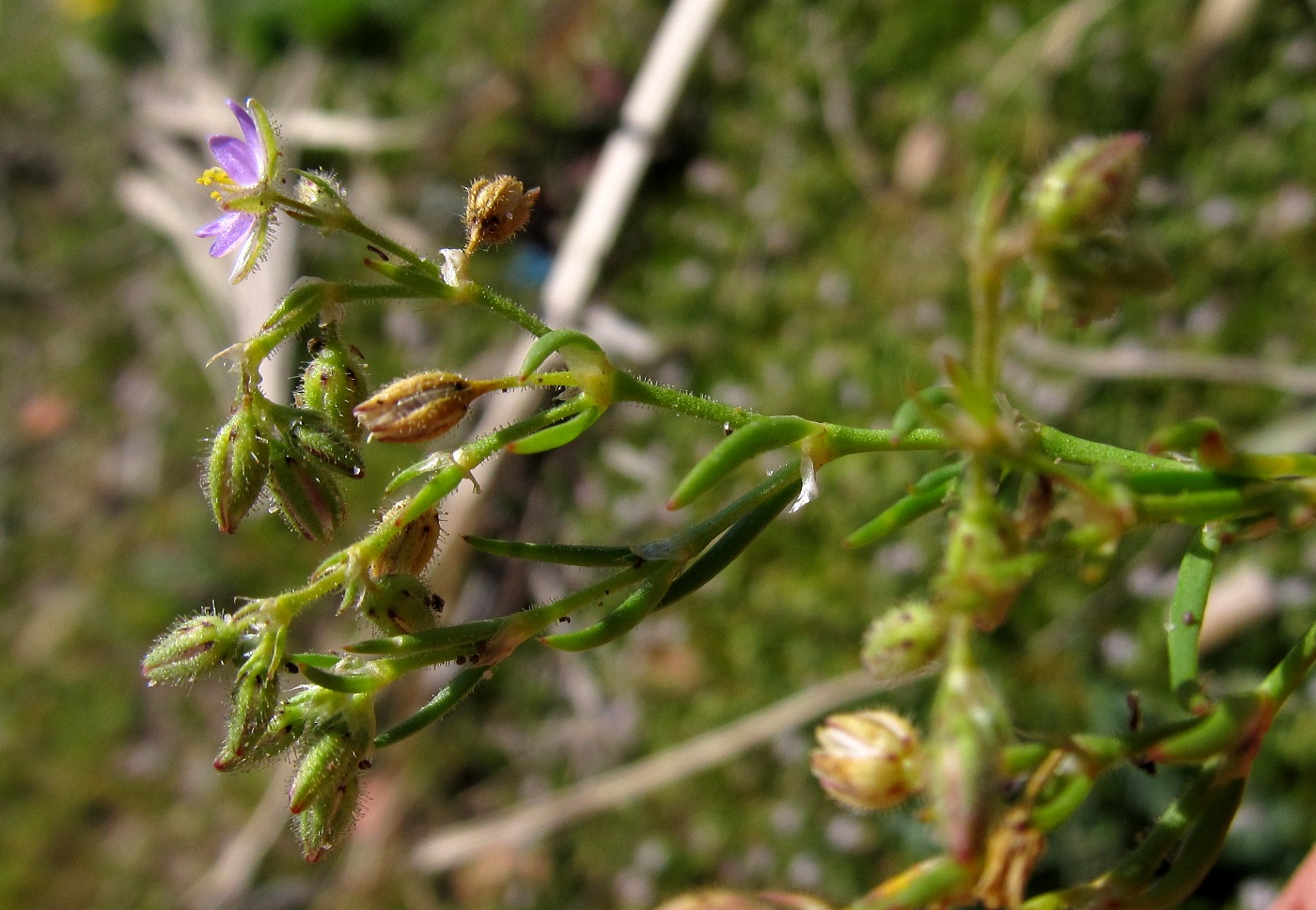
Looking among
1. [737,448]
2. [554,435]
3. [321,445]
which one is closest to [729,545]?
[737,448]

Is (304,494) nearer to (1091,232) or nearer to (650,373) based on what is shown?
(1091,232)

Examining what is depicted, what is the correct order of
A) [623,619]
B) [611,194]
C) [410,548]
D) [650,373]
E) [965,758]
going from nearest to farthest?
[965,758] < [623,619] < [410,548] < [650,373] < [611,194]

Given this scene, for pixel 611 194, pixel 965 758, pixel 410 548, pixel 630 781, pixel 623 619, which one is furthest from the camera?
pixel 611 194

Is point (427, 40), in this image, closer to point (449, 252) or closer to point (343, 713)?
point (449, 252)

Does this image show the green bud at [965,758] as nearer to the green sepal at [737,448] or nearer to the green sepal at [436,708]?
the green sepal at [737,448]

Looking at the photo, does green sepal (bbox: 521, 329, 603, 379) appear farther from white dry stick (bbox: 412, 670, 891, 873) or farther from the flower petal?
white dry stick (bbox: 412, 670, 891, 873)

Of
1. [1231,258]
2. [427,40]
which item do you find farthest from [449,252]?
[427,40]

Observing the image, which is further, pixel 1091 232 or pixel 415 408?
pixel 415 408
